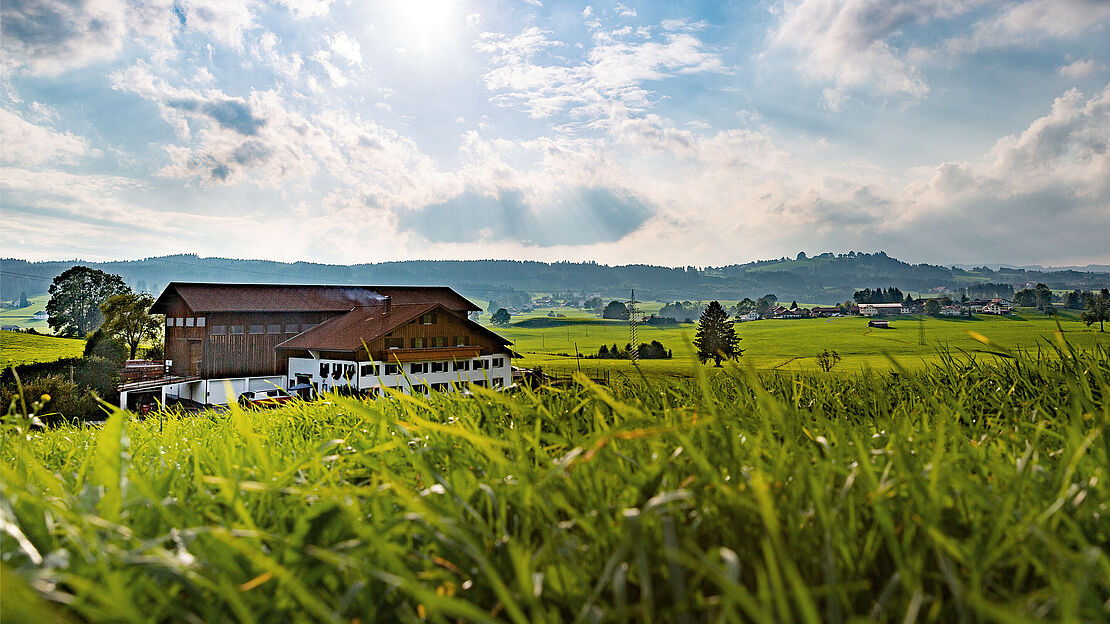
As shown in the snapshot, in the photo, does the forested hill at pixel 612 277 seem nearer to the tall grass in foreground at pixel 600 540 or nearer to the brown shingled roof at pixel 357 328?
the brown shingled roof at pixel 357 328

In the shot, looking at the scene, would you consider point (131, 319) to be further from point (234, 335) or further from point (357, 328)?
point (357, 328)

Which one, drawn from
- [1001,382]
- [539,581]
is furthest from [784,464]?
A: [1001,382]

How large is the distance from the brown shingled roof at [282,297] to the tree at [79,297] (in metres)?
2.91

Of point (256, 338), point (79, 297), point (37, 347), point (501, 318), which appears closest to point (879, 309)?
point (501, 318)

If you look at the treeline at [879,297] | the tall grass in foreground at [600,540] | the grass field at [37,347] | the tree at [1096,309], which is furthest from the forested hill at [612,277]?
the tall grass in foreground at [600,540]

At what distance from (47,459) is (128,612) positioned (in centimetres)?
138

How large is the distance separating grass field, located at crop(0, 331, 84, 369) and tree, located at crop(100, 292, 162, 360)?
4.53 ft

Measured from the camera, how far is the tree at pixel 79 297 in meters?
23.9

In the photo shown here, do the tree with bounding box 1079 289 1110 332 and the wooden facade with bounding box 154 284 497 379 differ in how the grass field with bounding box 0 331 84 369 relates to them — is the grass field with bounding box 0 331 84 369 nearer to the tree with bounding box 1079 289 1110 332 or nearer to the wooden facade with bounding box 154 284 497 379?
the wooden facade with bounding box 154 284 497 379

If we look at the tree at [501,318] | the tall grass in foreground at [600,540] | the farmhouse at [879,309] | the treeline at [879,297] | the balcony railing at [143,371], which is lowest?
the balcony railing at [143,371]

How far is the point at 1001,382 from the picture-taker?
6.84ft

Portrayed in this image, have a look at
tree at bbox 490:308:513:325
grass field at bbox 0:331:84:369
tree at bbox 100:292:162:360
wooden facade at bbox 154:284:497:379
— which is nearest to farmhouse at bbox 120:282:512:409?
wooden facade at bbox 154:284:497:379

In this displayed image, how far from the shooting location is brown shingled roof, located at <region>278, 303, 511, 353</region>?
17406 mm

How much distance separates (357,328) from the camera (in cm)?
1952
